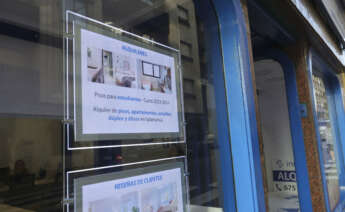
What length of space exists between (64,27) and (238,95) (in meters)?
0.86

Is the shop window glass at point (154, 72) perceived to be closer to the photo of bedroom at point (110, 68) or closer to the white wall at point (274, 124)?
the photo of bedroom at point (110, 68)

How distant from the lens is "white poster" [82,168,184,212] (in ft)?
2.52

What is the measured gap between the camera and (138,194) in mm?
881

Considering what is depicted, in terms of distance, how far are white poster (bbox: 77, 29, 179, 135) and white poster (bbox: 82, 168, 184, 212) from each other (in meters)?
0.17

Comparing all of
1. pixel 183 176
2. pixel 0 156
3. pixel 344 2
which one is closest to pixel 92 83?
pixel 183 176

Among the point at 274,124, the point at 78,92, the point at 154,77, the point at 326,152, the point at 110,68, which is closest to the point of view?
the point at 78,92

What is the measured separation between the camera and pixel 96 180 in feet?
2.57

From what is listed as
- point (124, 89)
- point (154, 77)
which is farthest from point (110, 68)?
point (154, 77)

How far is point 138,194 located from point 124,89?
368 mm

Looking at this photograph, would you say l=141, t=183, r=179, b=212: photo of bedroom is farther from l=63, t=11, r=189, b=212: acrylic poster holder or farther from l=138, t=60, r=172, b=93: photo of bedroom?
l=138, t=60, r=172, b=93: photo of bedroom

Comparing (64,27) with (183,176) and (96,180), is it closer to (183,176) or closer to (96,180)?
(96,180)

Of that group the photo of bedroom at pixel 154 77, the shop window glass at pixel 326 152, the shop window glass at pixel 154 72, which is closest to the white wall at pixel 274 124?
the shop window glass at pixel 326 152

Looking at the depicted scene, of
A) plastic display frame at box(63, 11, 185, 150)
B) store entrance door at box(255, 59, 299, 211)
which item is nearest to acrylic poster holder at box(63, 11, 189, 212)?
plastic display frame at box(63, 11, 185, 150)

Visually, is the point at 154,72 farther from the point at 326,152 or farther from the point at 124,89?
the point at 326,152
